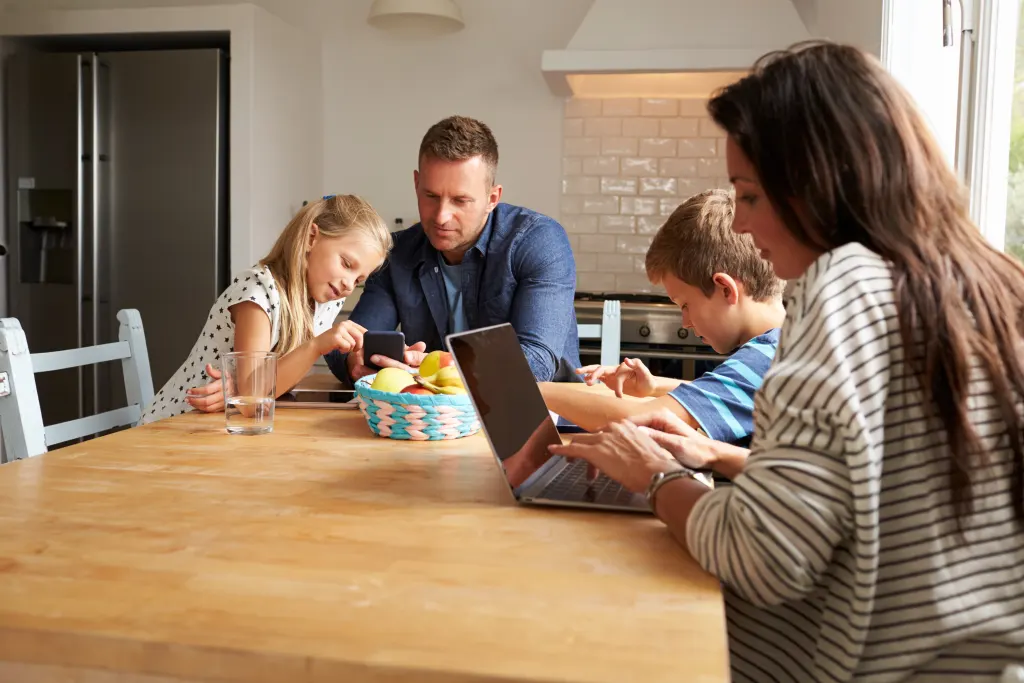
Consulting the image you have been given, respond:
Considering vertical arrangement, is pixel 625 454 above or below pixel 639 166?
below

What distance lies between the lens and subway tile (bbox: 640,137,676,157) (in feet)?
14.2

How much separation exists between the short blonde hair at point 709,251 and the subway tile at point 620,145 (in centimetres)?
291

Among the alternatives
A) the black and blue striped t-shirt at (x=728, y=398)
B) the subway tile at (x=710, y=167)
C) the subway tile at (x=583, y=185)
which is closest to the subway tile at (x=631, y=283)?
the subway tile at (x=583, y=185)

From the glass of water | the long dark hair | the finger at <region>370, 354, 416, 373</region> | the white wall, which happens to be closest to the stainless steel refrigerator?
the white wall

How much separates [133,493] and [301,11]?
402 centimetres

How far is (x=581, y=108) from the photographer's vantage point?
4363 mm

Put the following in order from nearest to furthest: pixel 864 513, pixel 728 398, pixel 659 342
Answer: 1. pixel 864 513
2. pixel 728 398
3. pixel 659 342

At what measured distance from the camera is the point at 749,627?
3.13ft

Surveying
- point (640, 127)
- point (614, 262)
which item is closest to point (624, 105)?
point (640, 127)

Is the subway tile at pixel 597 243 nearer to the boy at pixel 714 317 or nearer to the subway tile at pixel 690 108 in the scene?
the subway tile at pixel 690 108

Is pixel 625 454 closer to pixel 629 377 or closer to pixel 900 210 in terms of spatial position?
pixel 900 210

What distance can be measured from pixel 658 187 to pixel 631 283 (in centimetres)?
48

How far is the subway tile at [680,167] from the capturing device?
171 inches

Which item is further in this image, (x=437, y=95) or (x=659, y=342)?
(x=437, y=95)
